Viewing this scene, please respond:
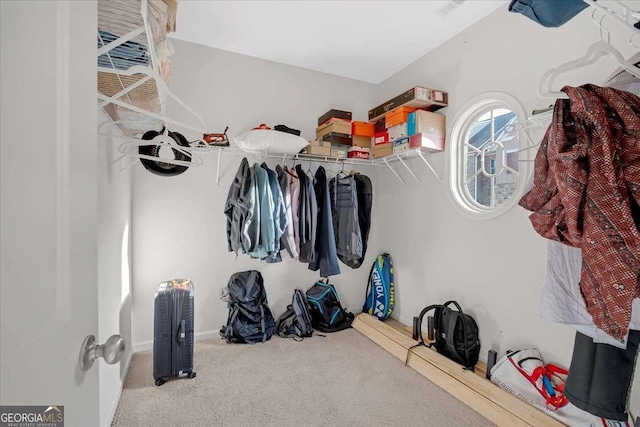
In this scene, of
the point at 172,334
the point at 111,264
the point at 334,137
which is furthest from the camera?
the point at 334,137

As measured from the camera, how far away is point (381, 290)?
3049mm

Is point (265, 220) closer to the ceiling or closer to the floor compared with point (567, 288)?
closer to the ceiling

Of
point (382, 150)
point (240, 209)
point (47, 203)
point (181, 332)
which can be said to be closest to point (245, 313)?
point (181, 332)

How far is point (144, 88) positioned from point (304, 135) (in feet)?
5.99

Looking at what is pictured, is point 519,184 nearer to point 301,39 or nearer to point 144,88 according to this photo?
point 301,39

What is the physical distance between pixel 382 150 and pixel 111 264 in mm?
2318

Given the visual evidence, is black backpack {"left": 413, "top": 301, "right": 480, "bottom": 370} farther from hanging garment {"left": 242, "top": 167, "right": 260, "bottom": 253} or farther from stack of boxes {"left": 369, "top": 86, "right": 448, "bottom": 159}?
hanging garment {"left": 242, "top": 167, "right": 260, "bottom": 253}

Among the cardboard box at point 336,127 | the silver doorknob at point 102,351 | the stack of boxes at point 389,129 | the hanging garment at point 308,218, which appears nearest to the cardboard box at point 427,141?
the stack of boxes at point 389,129

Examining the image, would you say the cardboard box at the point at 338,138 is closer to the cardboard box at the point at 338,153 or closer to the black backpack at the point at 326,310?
the cardboard box at the point at 338,153

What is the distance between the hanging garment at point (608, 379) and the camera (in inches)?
39.6

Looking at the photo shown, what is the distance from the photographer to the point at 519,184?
204cm

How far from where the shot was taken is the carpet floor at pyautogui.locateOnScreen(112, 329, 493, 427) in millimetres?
1642

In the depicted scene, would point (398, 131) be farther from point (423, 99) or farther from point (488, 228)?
point (488, 228)

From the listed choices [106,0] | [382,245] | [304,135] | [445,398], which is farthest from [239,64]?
[445,398]
